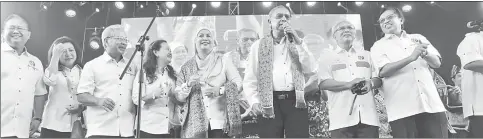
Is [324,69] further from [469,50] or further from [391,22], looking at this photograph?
[469,50]

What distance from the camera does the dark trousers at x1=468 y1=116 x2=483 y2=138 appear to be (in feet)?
14.8

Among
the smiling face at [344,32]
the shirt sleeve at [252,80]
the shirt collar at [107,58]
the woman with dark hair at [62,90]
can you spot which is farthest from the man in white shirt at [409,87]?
the woman with dark hair at [62,90]

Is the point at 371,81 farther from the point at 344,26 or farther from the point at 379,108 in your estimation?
the point at 344,26

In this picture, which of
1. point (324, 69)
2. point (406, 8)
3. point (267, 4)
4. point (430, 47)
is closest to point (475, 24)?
point (406, 8)

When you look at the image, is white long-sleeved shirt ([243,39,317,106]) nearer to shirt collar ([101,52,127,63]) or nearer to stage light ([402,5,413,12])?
shirt collar ([101,52,127,63])

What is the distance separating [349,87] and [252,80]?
0.92 meters

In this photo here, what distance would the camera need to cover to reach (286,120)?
12.9 ft

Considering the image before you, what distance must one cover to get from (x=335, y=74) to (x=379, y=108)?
1.72ft

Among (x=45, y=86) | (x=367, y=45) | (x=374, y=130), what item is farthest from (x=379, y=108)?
(x=45, y=86)

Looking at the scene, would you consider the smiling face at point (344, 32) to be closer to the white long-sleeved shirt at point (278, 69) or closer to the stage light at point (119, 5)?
the white long-sleeved shirt at point (278, 69)

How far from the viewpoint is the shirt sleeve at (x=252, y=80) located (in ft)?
13.5

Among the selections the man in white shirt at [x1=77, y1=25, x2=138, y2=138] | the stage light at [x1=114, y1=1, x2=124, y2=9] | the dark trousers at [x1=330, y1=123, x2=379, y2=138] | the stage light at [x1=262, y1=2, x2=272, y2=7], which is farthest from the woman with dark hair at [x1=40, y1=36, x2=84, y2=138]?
the dark trousers at [x1=330, y1=123, x2=379, y2=138]

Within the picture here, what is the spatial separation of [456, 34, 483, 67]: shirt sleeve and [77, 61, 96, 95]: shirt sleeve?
367 centimetres

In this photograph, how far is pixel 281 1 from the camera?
5.46 metres
